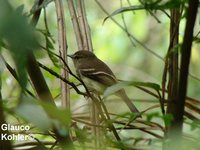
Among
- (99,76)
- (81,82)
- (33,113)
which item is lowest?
(33,113)

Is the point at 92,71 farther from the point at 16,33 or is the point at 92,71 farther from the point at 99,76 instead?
the point at 16,33

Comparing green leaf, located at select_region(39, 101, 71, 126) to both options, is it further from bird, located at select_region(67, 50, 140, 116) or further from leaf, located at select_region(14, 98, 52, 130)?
bird, located at select_region(67, 50, 140, 116)

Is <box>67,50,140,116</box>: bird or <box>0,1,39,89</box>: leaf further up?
<box>67,50,140,116</box>: bird

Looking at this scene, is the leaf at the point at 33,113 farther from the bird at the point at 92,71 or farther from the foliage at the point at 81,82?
the bird at the point at 92,71

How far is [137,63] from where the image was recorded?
441 cm

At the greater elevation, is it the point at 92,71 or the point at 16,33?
the point at 92,71

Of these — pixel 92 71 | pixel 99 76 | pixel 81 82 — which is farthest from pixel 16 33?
pixel 92 71

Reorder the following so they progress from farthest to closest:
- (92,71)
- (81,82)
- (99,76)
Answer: (92,71)
(99,76)
(81,82)

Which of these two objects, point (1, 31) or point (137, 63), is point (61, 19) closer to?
point (1, 31)

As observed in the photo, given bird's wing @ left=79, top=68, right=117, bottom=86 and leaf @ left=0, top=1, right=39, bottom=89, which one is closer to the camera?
leaf @ left=0, top=1, right=39, bottom=89

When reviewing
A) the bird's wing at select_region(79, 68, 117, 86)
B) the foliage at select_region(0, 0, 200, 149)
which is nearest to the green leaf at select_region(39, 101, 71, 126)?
the foliage at select_region(0, 0, 200, 149)

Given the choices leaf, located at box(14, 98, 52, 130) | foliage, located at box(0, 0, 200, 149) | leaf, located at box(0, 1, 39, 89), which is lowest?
leaf, located at box(14, 98, 52, 130)

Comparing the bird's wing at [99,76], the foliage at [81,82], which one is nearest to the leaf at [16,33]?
the foliage at [81,82]

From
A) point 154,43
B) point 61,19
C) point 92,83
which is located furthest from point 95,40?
point 61,19
